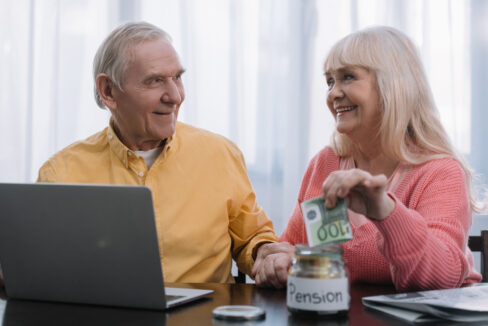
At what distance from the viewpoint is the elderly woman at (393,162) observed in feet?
4.01

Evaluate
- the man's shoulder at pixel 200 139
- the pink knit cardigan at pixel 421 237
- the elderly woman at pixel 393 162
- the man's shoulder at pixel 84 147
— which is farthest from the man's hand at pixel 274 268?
the man's shoulder at pixel 84 147

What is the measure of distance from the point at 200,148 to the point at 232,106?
3.44 ft

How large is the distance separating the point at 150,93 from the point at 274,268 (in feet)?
2.14

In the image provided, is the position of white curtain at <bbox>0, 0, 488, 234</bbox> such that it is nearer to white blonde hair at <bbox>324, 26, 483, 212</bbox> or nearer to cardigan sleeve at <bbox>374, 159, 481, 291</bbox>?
white blonde hair at <bbox>324, 26, 483, 212</bbox>

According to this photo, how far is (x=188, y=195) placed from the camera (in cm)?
160

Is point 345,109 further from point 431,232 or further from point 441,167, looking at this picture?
point 431,232

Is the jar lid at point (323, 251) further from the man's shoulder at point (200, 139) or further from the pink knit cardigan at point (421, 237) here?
the man's shoulder at point (200, 139)

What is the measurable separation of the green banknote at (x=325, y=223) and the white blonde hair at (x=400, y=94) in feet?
1.98

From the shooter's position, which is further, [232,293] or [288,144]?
[288,144]

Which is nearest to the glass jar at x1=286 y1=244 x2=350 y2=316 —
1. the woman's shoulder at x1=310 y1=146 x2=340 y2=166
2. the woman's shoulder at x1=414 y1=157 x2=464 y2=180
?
the woman's shoulder at x1=414 y1=157 x2=464 y2=180

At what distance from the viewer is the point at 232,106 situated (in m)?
2.72

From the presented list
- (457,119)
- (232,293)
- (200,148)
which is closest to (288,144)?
(457,119)

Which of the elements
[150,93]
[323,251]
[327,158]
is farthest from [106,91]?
[323,251]

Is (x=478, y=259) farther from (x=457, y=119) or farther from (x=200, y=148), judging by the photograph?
(x=200, y=148)
